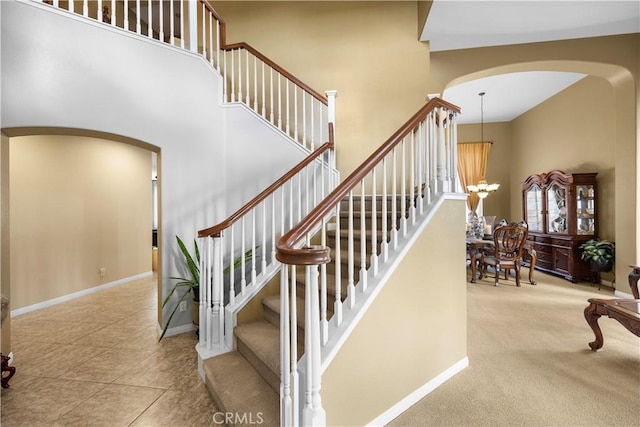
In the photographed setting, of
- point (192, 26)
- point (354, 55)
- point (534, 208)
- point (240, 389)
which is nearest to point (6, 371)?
point (240, 389)

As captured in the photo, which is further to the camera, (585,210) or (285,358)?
(585,210)

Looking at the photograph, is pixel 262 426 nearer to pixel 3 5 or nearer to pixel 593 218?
pixel 3 5

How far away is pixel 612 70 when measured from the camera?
158 inches

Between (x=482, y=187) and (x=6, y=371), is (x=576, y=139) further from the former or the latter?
(x=6, y=371)

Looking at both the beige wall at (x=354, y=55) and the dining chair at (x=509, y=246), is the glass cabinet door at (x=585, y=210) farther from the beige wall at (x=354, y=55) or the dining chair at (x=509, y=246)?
the beige wall at (x=354, y=55)

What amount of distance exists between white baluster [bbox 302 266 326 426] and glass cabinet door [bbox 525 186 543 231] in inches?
245

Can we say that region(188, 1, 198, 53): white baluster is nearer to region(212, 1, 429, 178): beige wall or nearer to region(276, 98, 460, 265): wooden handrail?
region(212, 1, 429, 178): beige wall

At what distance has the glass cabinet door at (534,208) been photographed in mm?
5652

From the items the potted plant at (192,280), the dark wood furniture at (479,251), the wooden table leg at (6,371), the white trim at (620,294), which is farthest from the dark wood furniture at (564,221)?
the wooden table leg at (6,371)

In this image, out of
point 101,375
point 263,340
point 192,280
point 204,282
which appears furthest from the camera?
point 192,280

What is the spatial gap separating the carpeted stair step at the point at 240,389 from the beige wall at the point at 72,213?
3.42 meters

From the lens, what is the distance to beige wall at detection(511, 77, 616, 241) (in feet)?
15.1

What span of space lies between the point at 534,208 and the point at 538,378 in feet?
16.3

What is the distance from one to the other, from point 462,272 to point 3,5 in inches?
169
